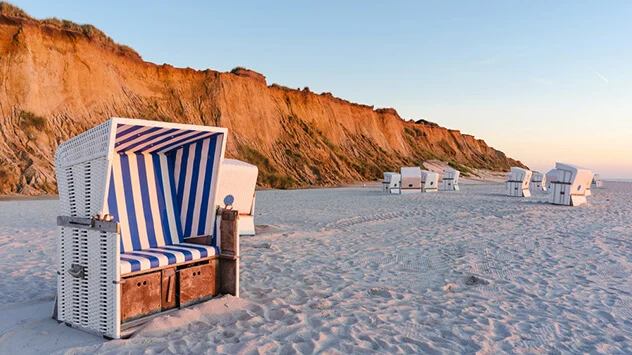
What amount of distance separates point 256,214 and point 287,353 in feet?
31.7

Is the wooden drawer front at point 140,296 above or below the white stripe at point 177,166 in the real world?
below

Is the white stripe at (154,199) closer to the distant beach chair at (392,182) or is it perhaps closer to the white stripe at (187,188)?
the white stripe at (187,188)

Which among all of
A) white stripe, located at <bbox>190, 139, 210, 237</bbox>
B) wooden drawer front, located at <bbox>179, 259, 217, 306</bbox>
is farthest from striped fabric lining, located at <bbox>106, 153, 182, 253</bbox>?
wooden drawer front, located at <bbox>179, 259, 217, 306</bbox>

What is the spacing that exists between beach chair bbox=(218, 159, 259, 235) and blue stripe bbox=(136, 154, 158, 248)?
10.8 feet

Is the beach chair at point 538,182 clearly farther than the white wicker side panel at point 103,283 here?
Yes

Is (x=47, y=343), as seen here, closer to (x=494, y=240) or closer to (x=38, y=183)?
(x=494, y=240)

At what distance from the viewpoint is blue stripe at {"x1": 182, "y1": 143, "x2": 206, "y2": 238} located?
189 inches

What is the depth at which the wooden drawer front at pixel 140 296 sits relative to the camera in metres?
3.67

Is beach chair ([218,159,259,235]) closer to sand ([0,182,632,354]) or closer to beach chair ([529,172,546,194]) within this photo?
sand ([0,182,632,354])

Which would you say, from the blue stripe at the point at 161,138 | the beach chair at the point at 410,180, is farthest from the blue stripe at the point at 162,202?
the beach chair at the point at 410,180

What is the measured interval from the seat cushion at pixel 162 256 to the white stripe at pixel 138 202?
0.57ft

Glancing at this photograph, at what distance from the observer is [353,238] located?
8.58 meters

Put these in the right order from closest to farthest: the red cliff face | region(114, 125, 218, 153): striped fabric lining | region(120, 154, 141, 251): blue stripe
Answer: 1. region(114, 125, 218, 153): striped fabric lining
2. region(120, 154, 141, 251): blue stripe
3. the red cliff face

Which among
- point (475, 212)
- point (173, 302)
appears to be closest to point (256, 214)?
point (475, 212)
